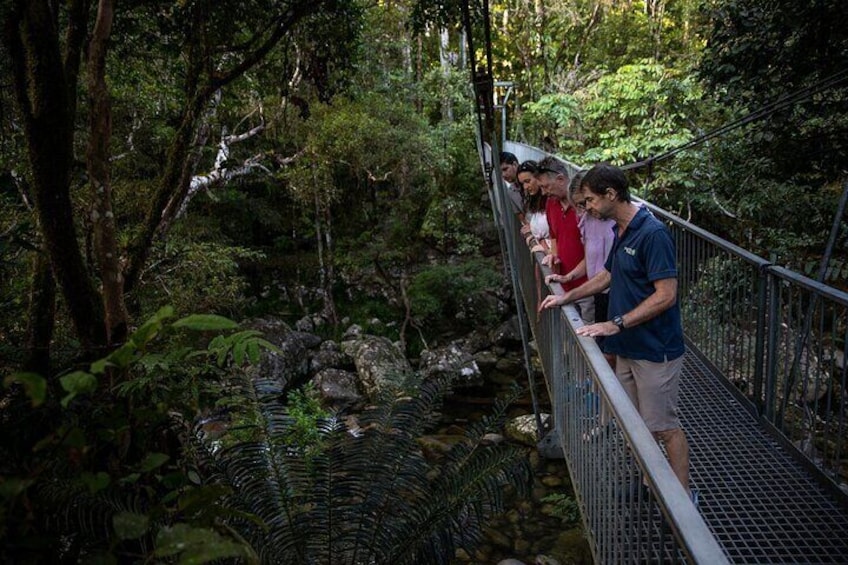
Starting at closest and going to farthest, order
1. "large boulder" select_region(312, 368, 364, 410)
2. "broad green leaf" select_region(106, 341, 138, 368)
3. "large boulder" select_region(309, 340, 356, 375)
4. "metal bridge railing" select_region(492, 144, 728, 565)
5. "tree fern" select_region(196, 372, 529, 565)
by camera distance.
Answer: "broad green leaf" select_region(106, 341, 138, 368), "metal bridge railing" select_region(492, 144, 728, 565), "tree fern" select_region(196, 372, 529, 565), "large boulder" select_region(312, 368, 364, 410), "large boulder" select_region(309, 340, 356, 375)

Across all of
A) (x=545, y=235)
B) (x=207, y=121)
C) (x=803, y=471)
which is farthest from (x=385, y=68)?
(x=803, y=471)

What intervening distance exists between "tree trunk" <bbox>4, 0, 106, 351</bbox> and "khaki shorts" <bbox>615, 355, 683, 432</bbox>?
2.81m

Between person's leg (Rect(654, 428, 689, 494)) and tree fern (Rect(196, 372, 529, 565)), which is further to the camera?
tree fern (Rect(196, 372, 529, 565))

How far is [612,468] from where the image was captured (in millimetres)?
2168

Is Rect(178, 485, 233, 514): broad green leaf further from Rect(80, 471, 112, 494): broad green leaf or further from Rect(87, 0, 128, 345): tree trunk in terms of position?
Rect(87, 0, 128, 345): tree trunk

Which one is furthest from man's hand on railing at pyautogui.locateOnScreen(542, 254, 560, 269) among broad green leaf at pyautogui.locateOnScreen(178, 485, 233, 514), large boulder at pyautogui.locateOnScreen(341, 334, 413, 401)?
large boulder at pyautogui.locateOnScreen(341, 334, 413, 401)

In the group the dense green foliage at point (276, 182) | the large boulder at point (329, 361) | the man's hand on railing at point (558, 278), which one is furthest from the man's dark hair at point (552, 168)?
the large boulder at point (329, 361)

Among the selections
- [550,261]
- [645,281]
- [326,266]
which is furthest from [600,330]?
[326,266]

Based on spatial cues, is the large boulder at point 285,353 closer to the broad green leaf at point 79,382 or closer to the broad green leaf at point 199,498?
the broad green leaf at point 199,498

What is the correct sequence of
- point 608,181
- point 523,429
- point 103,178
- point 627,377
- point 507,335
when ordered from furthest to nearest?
point 507,335, point 523,429, point 103,178, point 627,377, point 608,181

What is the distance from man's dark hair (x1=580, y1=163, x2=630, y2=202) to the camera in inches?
99.3

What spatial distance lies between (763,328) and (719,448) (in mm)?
713

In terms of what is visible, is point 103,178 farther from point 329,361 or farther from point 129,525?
point 329,361

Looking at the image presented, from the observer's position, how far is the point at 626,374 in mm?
2760
